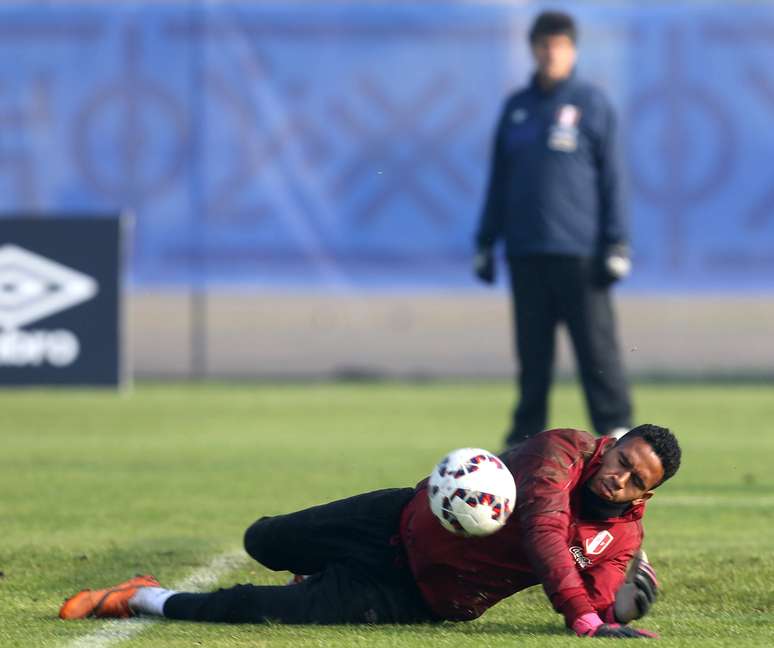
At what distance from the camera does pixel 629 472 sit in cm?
580

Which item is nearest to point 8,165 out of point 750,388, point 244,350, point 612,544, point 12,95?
point 12,95

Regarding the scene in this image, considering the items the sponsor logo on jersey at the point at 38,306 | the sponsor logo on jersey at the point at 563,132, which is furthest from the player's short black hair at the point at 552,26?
the sponsor logo on jersey at the point at 38,306

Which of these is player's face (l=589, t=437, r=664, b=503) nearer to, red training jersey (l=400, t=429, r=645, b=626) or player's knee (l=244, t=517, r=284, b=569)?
red training jersey (l=400, t=429, r=645, b=626)

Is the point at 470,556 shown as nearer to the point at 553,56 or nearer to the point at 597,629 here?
the point at 597,629

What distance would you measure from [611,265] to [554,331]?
529 millimetres

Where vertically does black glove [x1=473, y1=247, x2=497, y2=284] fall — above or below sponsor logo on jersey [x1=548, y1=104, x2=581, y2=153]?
below

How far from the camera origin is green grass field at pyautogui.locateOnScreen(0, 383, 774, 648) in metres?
6.12

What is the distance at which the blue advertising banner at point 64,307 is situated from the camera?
13977 millimetres

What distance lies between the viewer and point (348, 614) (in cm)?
614

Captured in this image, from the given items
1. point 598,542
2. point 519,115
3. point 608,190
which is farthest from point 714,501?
point 598,542

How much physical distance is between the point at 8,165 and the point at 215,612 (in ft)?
39.1

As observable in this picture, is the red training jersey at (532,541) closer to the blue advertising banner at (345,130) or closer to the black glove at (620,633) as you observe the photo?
the black glove at (620,633)

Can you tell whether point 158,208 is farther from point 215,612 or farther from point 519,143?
point 215,612

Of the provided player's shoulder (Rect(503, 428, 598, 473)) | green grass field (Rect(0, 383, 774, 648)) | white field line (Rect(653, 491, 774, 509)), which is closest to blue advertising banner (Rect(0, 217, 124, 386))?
green grass field (Rect(0, 383, 774, 648))
